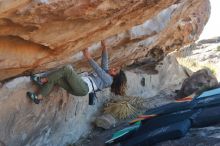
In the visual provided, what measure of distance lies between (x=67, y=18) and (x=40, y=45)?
1.24m

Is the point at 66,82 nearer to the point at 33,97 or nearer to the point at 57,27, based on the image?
the point at 33,97

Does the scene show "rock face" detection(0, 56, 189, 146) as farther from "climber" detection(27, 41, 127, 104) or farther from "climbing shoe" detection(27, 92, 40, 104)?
"climber" detection(27, 41, 127, 104)

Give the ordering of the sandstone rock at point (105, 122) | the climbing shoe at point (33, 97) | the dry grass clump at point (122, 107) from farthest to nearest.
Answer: the dry grass clump at point (122, 107)
the sandstone rock at point (105, 122)
the climbing shoe at point (33, 97)

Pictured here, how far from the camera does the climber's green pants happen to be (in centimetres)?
926

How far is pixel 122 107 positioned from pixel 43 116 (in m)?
3.82

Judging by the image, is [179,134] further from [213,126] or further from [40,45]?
[40,45]

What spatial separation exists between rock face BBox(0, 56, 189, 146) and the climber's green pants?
0.34m

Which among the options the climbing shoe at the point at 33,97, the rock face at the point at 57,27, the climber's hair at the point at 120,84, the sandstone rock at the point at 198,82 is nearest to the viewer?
the rock face at the point at 57,27

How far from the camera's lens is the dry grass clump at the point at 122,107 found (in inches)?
514

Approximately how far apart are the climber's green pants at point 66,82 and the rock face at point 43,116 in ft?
1.12

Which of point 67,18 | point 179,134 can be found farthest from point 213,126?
point 67,18

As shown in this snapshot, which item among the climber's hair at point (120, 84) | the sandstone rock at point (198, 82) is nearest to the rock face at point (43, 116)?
the climber's hair at point (120, 84)

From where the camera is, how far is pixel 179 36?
1589 centimetres

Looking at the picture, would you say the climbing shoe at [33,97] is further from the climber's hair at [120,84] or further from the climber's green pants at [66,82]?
the climber's hair at [120,84]
